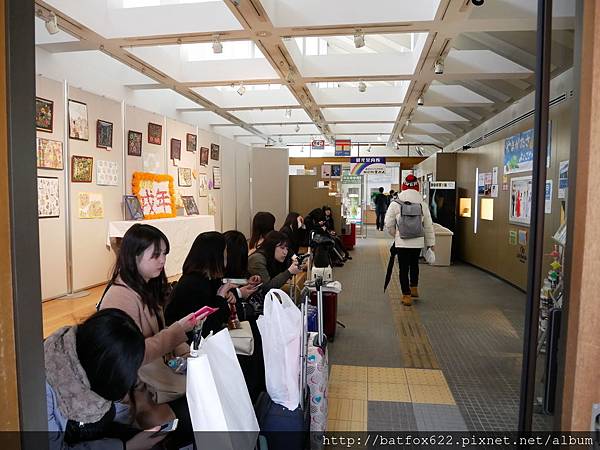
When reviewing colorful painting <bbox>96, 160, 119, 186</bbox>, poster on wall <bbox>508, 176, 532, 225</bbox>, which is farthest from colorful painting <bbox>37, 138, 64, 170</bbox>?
poster on wall <bbox>508, 176, 532, 225</bbox>

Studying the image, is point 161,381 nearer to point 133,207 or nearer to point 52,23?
point 52,23

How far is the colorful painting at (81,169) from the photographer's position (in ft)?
16.3

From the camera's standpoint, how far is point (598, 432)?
2.94 ft

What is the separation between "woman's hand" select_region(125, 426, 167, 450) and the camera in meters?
1.59

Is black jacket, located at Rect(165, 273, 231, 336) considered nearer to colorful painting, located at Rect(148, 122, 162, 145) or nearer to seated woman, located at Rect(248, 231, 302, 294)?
seated woman, located at Rect(248, 231, 302, 294)

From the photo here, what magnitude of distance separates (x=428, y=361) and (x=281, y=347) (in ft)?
7.18

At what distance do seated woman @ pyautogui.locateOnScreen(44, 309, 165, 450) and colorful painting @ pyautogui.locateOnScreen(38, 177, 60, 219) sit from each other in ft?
11.5

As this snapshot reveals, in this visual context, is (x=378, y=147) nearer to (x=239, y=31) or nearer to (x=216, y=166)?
(x=216, y=166)

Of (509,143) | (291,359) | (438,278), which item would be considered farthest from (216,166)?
(291,359)

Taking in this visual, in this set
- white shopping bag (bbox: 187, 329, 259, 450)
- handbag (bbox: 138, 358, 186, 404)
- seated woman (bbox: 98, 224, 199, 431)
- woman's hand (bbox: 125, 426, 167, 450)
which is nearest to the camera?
white shopping bag (bbox: 187, 329, 259, 450)

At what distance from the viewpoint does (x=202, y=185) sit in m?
8.30

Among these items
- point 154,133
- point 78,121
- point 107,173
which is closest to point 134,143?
point 154,133

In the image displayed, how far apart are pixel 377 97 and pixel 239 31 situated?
399 centimetres

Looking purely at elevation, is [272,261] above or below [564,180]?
below
